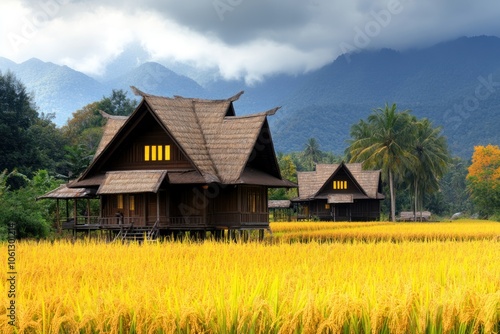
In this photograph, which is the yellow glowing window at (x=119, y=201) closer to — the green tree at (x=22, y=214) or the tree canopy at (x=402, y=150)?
the green tree at (x=22, y=214)

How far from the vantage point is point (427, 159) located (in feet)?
200

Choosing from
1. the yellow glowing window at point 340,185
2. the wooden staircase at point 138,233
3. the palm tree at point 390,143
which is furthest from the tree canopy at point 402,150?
the wooden staircase at point 138,233

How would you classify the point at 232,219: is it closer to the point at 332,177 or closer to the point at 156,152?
the point at 156,152

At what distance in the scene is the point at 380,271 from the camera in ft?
28.2

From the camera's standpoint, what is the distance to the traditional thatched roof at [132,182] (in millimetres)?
24266

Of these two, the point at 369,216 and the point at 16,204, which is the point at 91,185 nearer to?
the point at 16,204

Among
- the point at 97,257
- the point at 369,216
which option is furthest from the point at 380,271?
the point at 369,216

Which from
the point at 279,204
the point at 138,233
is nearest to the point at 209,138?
the point at 138,233

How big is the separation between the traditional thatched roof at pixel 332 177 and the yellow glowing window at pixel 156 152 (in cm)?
3038

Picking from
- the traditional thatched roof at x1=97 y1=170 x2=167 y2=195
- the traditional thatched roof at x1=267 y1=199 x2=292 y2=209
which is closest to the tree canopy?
the traditional thatched roof at x1=267 y1=199 x2=292 y2=209

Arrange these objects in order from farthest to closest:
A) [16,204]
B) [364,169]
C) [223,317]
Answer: [364,169]
[16,204]
[223,317]

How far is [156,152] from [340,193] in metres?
32.0

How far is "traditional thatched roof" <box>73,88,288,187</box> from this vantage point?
1004 inches

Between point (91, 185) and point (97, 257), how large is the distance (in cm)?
1509
